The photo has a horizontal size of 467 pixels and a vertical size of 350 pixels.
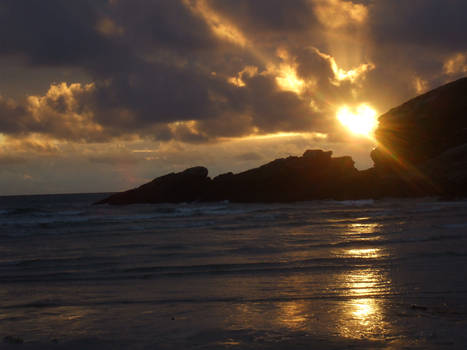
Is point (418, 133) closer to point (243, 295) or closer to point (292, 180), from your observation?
point (292, 180)

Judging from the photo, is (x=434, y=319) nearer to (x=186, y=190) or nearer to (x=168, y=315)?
(x=168, y=315)

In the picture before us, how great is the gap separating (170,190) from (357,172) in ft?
84.7

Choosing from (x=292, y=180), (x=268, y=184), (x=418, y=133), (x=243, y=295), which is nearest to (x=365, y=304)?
(x=243, y=295)

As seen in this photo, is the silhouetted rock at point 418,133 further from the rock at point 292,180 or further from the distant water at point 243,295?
the distant water at point 243,295

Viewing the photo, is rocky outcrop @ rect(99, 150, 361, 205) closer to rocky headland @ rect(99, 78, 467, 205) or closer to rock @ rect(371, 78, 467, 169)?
rocky headland @ rect(99, 78, 467, 205)

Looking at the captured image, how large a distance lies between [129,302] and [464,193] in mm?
45863

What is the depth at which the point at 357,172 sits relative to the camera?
2518 inches

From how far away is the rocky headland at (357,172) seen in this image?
59375mm

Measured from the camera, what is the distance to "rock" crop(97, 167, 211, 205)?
66.0 metres

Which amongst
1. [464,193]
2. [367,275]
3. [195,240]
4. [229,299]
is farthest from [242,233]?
[464,193]

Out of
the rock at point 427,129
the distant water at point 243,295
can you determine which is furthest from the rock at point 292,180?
the distant water at point 243,295

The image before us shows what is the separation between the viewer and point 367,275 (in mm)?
9867

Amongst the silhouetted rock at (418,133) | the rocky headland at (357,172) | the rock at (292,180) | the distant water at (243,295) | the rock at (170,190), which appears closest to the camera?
the distant water at (243,295)

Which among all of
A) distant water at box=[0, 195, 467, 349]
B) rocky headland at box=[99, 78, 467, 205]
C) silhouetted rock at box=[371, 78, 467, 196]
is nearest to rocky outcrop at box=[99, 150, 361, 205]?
rocky headland at box=[99, 78, 467, 205]
